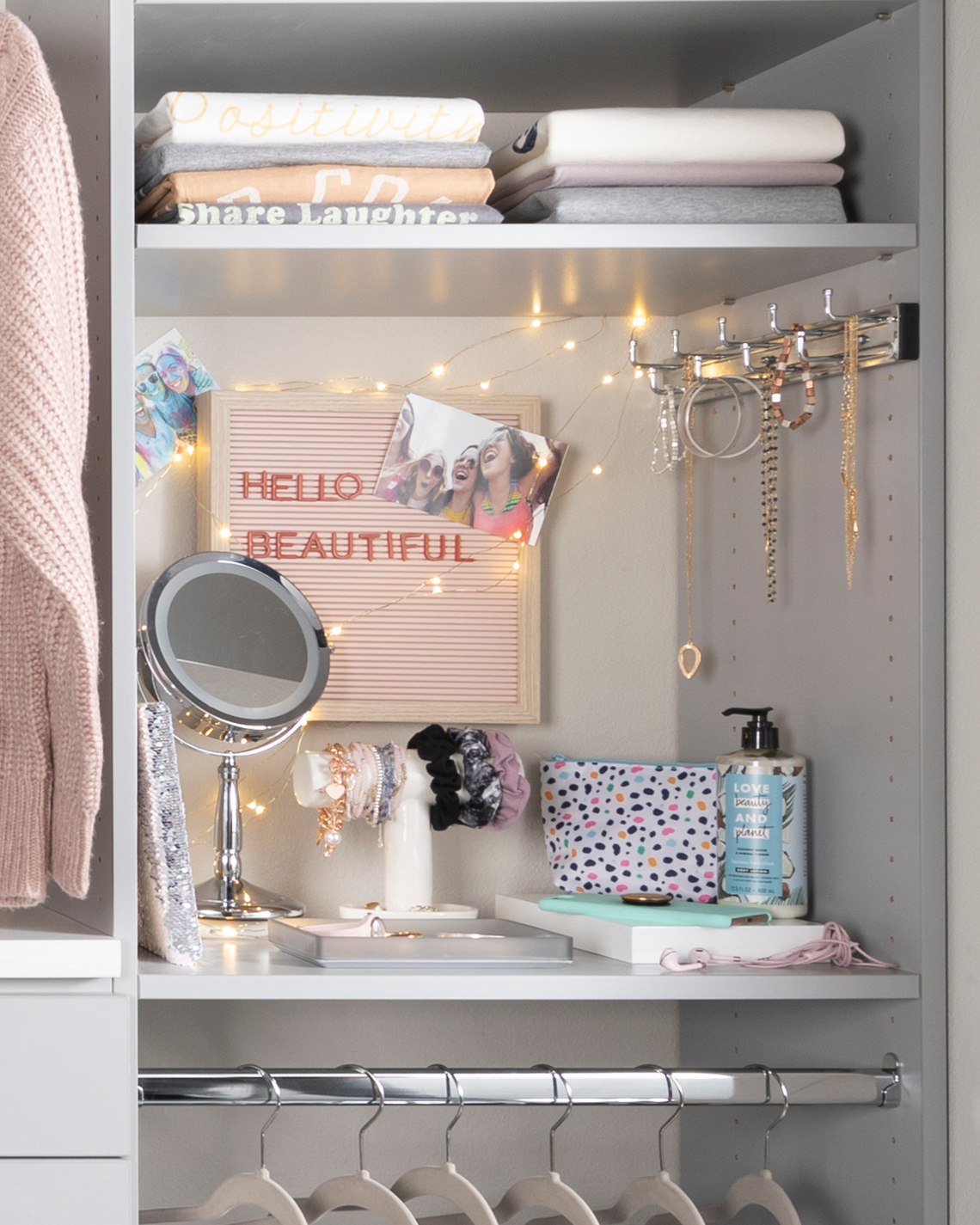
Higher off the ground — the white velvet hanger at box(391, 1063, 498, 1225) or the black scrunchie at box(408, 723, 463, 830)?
the black scrunchie at box(408, 723, 463, 830)

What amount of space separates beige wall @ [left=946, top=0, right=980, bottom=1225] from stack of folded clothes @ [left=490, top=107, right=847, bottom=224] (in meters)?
0.15

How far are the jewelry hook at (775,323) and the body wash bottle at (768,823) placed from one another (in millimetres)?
413

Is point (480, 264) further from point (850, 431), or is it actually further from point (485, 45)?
point (850, 431)

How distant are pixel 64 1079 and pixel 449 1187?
37 centimetres

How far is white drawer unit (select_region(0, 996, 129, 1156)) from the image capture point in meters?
1.12

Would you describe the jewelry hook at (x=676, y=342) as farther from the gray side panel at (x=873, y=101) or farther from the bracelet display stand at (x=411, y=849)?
the bracelet display stand at (x=411, y=849)

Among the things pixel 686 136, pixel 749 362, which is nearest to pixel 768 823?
pixel 749 362

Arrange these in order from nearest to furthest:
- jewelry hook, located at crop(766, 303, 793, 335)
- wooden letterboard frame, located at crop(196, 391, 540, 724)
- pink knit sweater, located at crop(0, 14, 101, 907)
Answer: pink knit sweater, located at crop(0, 14, 101, 907), jewelry hook, located at crop(766, 303, 793, 335), wooden letterboard frame, located at crop(196, 391, 540, 724)

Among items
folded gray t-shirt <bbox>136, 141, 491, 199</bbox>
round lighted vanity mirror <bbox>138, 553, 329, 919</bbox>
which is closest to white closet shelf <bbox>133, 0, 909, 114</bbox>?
folded gray t-shirt <bbox>136, 141, 491, 199</bbox>

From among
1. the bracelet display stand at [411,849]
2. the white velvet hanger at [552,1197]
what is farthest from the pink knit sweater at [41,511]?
the white velvet hanger at [552,1197]

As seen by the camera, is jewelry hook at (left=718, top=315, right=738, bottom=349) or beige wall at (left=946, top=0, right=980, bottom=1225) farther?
jewelry hook at (left=718, top=315, right=738, bottom=349)

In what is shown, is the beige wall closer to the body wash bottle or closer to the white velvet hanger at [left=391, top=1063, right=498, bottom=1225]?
the body wash bottle

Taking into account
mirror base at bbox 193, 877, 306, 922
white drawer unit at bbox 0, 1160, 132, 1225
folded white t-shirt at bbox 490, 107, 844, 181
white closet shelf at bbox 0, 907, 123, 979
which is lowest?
white drawer unit at bbox 0, 1160, 132, 1225

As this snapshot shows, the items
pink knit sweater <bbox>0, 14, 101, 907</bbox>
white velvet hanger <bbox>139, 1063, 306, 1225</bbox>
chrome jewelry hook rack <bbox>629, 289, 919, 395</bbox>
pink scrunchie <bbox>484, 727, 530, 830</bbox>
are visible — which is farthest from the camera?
pink scrunchie <bbox>484, 727, 530, 830</bbox>
